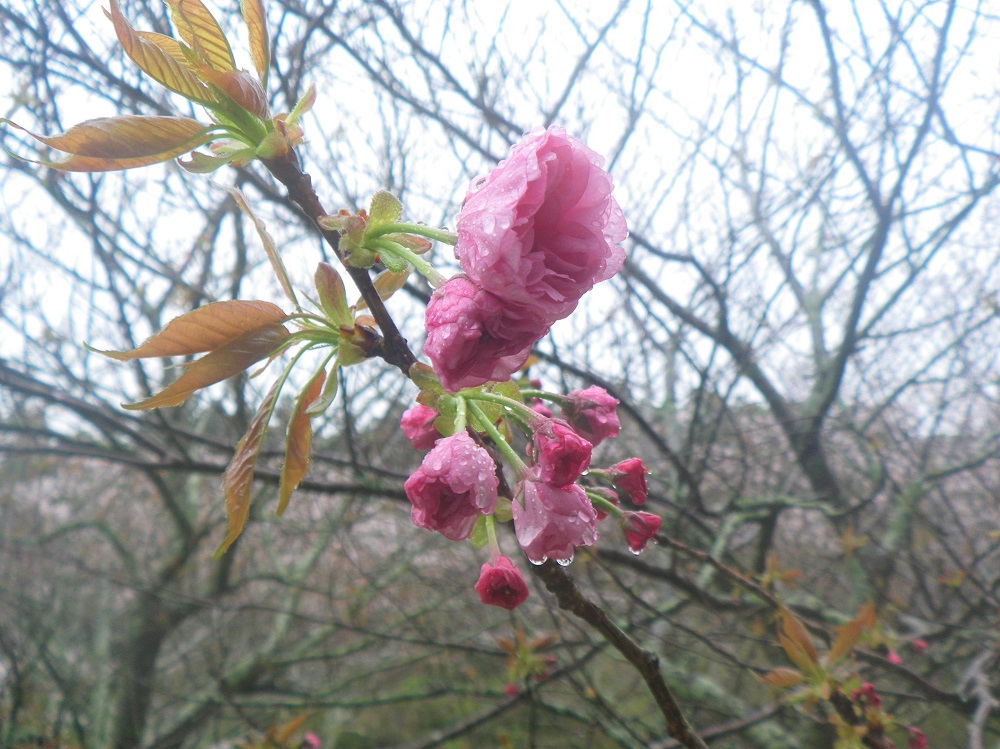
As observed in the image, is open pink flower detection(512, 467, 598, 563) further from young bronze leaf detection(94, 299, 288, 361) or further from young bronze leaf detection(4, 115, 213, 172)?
young bronze leaf detection(4, 115, 213, 172)

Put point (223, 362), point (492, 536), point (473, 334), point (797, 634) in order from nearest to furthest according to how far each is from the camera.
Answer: point (473, 334)
point (223, 362)
point (492, 536)
point (797, 634)

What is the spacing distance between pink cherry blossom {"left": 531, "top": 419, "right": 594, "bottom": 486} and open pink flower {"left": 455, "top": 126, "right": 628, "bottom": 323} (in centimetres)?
15

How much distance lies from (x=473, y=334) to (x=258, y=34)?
0.51m

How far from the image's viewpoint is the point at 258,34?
0.76 metres

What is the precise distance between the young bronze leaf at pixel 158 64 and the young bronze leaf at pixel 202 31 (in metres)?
0.03

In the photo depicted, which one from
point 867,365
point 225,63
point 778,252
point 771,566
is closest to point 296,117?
point 225,63

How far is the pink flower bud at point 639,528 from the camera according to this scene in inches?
31.4

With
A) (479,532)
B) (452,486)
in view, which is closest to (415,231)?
(452,486)

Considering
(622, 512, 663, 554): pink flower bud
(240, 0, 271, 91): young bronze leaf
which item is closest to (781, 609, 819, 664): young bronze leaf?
(622, 512, 663, 554): pink flower bud

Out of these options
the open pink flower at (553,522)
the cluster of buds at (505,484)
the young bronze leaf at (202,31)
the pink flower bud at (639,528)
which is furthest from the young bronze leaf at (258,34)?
the pink flower bud at (639,528)

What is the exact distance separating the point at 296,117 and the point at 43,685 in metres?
6.90

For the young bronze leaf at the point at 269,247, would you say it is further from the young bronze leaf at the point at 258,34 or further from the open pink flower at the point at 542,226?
the open pink flower at the point at 542,226

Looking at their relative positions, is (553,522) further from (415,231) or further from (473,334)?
(415,231)

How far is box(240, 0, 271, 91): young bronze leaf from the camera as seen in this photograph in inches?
29.5
